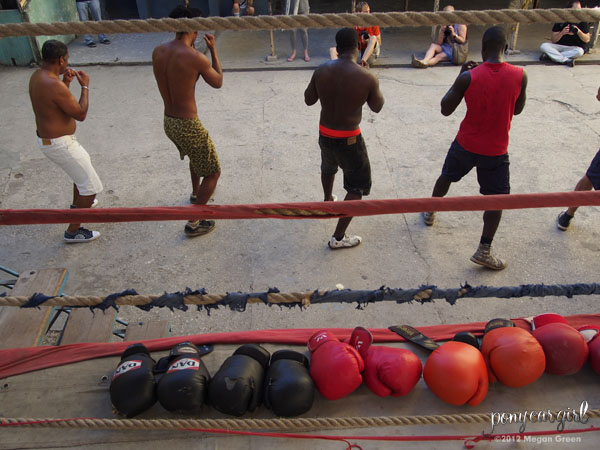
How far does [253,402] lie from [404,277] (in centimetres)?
201

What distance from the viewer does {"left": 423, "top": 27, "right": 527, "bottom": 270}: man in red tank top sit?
324 centimetres

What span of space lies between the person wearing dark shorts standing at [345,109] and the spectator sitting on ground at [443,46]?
4.74 meters

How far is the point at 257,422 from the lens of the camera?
74.0 inches

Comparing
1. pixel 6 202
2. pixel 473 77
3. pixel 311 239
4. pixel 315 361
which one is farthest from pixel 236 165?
pixel 315 361

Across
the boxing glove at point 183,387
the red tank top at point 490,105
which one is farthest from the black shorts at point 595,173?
the boxing glove at point 183,387

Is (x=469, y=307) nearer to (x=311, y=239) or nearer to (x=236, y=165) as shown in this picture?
(x=311, y=239)

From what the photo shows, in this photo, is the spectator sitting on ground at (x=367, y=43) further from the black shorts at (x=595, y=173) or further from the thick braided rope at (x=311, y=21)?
the thick braided rope at (x=311, y=21)

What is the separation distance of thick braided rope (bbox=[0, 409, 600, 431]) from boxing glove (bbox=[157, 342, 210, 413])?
11cm

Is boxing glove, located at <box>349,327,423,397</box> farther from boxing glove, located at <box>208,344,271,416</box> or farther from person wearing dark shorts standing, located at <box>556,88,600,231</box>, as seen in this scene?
person wearing dark shorts standing, located at <box>556,88,600,231</box>

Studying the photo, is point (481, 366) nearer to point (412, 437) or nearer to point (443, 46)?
point (412, 437)

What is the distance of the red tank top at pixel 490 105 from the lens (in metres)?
3.24

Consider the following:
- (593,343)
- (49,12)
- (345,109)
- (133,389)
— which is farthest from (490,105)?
(49,12)

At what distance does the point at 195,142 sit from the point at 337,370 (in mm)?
2614

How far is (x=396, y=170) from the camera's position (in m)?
5.10
